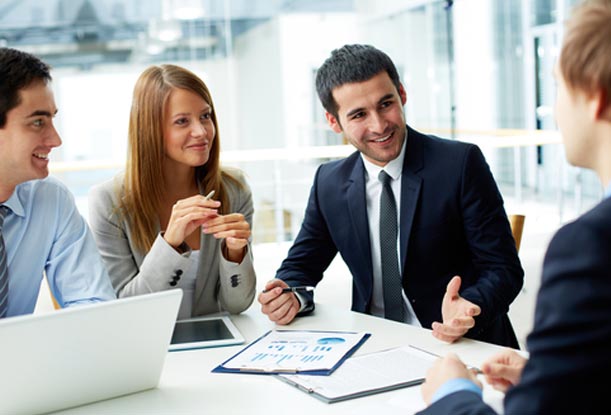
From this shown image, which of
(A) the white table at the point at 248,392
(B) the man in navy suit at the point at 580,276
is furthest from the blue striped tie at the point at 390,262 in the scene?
(B) the man in navy suit at the point at 580,276

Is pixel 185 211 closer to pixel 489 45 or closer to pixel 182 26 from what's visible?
pixel 182 26

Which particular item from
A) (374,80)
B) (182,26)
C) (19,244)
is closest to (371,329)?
(374,80)

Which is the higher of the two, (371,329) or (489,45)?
(489,45)

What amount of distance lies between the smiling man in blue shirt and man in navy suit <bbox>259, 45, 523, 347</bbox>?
0.55 metres

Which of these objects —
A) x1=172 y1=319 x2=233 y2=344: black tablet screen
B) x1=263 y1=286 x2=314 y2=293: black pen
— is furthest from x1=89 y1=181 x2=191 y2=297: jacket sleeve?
x1=263 y1=286 x2=314 y2=293: black pen

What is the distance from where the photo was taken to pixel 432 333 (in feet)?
5.93

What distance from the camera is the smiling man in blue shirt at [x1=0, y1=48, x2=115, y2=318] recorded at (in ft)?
6.32

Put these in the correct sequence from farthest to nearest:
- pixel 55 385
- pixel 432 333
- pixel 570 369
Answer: pixel 432 333
pixel 55 385
pixel 570 369

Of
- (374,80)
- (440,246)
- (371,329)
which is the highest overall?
(374,80)

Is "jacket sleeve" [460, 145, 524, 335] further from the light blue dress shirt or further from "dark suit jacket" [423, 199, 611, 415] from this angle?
"dark suit jacket" [423, 199, 611, 415]

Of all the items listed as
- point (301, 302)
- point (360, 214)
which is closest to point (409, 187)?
point (360, 214)

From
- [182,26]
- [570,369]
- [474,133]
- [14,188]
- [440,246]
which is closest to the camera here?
[570,369]

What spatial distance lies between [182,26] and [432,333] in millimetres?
6299

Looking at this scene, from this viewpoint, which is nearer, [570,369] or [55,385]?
[570,369]
